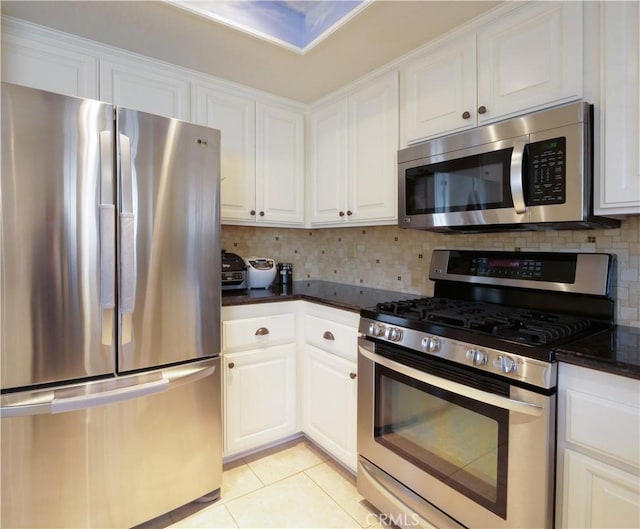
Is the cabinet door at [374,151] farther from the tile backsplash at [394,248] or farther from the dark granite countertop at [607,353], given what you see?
the dark granite countertop at [607,353]

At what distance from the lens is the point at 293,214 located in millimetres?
2475

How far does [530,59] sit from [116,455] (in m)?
2.24

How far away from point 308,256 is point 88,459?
1879mm

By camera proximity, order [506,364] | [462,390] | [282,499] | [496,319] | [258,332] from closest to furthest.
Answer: [506,364] < [462,390] < [496,319] < [282,499] < [258,332]

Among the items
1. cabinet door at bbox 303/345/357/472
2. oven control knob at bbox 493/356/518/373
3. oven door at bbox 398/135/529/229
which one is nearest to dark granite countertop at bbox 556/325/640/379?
oven control knob at bbox 493/356/518/373

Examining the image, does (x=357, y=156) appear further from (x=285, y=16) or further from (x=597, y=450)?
(x=597, y=450)

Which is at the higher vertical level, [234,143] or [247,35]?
[247,35]

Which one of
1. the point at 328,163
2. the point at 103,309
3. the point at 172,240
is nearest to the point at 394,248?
the point at 328,163

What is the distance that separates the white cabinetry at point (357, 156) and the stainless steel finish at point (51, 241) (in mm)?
1278

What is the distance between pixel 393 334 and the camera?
1479 millimetres

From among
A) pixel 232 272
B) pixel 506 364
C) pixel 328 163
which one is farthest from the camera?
pixel 328 163

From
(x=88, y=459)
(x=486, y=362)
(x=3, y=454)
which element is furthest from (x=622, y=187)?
(x=3, y=454)

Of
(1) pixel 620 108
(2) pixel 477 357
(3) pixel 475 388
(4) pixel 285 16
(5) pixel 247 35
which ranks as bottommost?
(3) pixel 475 388

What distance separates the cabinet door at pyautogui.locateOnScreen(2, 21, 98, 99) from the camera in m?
1.57
